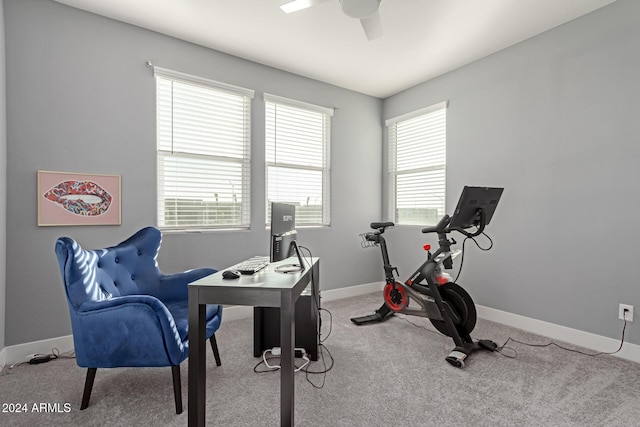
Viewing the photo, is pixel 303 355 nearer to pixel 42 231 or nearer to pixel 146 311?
pixel 146 311

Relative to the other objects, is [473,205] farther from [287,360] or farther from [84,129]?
[84,129]

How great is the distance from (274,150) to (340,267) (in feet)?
5.64

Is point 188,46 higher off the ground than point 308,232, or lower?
higher

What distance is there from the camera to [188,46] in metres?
3.13

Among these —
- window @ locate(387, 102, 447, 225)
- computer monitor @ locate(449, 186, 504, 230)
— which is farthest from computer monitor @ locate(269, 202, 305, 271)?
window @ locate(387, 102, 447, 225)

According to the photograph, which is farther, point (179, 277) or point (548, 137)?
point (548, 137)

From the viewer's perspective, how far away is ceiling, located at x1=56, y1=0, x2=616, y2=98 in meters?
2.57

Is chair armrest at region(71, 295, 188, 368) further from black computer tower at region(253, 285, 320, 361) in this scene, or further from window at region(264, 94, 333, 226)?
window at region(264, 94, 333, 226)

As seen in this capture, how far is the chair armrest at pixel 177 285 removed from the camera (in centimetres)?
236

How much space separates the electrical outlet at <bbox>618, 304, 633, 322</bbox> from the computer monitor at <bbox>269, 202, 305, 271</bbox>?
254 cm

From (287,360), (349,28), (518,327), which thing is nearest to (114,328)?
(287,360)

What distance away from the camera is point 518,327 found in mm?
3117

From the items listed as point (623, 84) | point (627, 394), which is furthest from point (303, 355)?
point (623, 84)

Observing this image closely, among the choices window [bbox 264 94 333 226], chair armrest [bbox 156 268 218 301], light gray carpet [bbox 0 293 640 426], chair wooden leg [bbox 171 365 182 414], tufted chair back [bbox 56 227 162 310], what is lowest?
light gray carpet [bbox 0 293 640 426]
